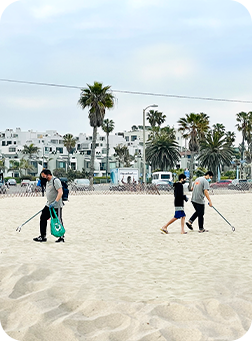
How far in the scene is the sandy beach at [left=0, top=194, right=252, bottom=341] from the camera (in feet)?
15.9

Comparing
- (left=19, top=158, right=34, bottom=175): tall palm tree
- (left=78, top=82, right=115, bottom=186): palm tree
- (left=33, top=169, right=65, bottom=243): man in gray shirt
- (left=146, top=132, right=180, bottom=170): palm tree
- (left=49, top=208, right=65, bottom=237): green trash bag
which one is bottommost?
(left=49, top=208, right=65, bottom=237): green trash bag

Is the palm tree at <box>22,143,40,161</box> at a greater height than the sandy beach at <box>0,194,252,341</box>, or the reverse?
the palm tree at <box>22,143,40,161</box>

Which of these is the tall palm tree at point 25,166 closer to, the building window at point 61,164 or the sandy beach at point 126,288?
the building window at point 61,164

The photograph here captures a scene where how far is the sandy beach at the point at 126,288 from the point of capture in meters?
4.83

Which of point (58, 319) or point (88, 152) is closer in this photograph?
point (58, 319)

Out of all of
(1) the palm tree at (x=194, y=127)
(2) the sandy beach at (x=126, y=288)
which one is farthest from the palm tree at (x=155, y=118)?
(2) the sandy beach at (x=126, y=288)

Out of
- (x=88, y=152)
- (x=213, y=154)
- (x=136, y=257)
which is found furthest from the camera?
(x=88, y=152)

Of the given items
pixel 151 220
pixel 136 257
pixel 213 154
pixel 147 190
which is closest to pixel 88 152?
pixel 213 154

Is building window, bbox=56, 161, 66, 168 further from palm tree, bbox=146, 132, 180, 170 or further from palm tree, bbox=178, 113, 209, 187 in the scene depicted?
palm tree, bbox=178, 113, 209, 187

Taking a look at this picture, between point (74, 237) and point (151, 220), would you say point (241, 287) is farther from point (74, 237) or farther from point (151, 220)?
point (151, 220)

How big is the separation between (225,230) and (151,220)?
3.57 meters

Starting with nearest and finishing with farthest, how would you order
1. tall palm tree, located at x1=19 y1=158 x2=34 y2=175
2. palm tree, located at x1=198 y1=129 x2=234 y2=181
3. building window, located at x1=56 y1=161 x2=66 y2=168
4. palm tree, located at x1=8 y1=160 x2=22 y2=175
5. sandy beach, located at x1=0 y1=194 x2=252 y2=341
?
sandy beach, located at x1=0 y1=194 x2=252 y2=341, palm tree, located at x1=198 y1=129 x2=234 y2=181, tall palm tree, located at x1=19 y1=158 x2=34 y2=175, palm tree, located at x1=8 y1=160 x2=22 y2=175, building window, located at x1=56 y1=161 x2=66 y2=168

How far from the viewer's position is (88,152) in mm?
117750

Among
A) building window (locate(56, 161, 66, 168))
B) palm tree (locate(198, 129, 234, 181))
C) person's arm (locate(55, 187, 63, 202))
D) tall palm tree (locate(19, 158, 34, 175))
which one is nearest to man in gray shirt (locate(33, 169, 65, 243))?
person's arm (locate(55, 187, 63, 202))
